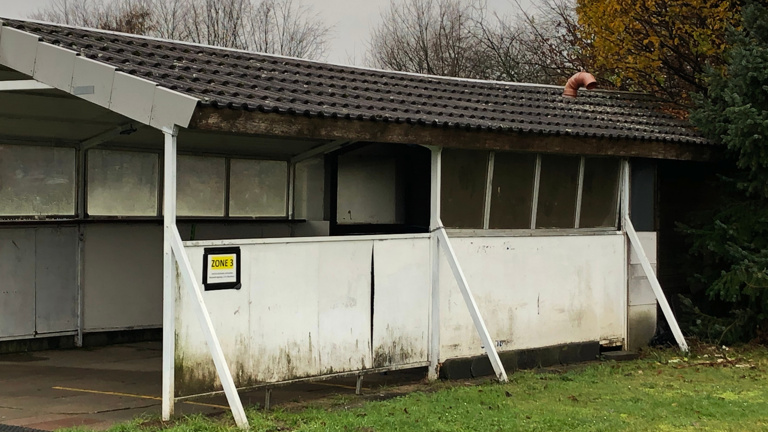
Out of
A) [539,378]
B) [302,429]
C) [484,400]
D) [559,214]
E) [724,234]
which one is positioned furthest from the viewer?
[724,234]

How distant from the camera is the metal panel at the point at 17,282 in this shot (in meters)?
11.7

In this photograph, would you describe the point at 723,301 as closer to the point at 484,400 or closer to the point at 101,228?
the point at 484,400

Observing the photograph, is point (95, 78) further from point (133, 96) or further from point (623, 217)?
point (623, 217)

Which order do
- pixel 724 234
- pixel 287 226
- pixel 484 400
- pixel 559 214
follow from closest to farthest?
pixel 484 400 → pixel 559 214 → pixel 724 234 → pixel 287 226

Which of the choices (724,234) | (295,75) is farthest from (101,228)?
(724,234)

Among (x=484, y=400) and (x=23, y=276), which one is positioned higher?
(x=23, y=276)

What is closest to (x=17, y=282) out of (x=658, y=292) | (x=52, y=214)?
(x=52, y=214)

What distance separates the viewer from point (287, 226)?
13883mm

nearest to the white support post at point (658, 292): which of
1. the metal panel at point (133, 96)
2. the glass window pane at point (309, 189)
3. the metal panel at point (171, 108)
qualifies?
the glass window pane at point (309, 189)

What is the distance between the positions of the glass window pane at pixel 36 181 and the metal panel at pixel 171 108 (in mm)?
4506

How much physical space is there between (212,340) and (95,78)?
251 cm

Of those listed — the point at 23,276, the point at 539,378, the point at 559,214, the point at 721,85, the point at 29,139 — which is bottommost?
the point at 539,378

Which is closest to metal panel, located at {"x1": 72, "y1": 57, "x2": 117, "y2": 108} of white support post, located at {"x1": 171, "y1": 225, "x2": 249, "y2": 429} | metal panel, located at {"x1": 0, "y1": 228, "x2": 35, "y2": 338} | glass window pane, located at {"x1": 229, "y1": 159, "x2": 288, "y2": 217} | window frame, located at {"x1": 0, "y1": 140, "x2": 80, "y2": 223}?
white support post, located at {"x1": 171, "y1": 225, "x2": 249, "y2": 429}

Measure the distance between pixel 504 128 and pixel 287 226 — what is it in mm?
4575
